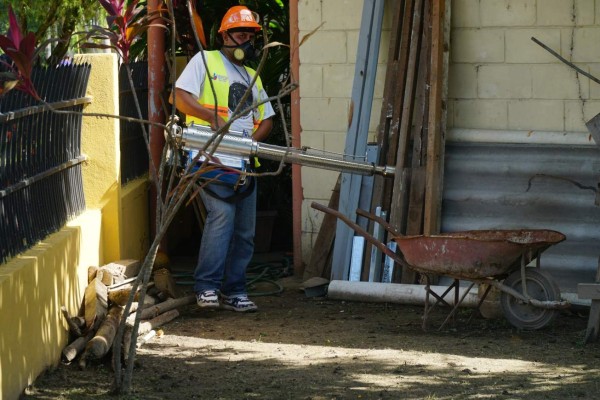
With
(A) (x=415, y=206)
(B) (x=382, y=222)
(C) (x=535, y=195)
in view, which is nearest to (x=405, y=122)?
(A) (x=415, y=206)

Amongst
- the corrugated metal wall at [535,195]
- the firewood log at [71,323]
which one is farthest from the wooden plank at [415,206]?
the firewood log at [71,323]

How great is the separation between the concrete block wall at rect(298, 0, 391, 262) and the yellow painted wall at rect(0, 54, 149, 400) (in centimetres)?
145

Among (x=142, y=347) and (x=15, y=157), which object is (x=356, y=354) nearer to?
(x=142, y=347)

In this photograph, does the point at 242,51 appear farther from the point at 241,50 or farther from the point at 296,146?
the point at 296,146

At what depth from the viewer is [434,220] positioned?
8039mm

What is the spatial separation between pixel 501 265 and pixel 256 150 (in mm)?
1729

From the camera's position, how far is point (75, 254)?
6516mm

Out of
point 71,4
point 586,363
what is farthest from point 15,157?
point 71,4

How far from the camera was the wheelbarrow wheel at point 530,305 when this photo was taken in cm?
679

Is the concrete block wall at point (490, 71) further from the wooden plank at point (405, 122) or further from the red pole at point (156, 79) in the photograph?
the red pole at point (156, 79)

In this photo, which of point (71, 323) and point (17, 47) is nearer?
point (17, 47)

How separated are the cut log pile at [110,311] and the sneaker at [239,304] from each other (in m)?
0.27

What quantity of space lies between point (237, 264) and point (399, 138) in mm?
1542

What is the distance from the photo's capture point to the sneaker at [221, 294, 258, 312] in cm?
782
